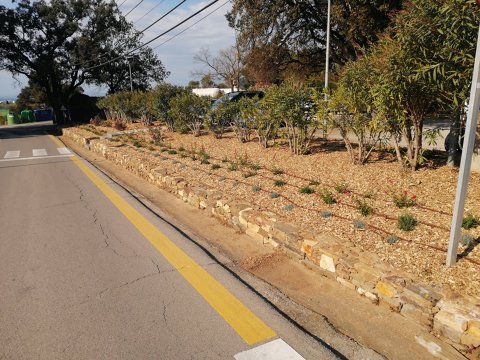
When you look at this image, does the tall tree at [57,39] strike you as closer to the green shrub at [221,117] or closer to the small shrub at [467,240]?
the green shrub at [221,117]

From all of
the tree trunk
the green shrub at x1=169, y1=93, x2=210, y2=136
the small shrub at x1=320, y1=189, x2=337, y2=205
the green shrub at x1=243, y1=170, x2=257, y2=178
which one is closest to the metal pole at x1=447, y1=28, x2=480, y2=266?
the small shrub at x1=320, y1=189, x2=337, y2=205

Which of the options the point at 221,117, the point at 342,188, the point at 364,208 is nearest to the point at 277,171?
the point at 342,188

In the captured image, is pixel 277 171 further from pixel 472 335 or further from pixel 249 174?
pixel 472 335

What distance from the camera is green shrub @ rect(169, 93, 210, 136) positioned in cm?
1341

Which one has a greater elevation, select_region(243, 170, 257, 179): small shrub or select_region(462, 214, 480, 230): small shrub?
select_region(243, 170, 257, 179): small shrub

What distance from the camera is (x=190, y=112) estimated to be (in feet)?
44.8

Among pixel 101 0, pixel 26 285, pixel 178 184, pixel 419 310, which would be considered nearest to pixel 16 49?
pixel 101 0

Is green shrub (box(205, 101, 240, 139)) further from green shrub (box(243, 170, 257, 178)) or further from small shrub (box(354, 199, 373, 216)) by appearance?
small shrub (box(354, 199, 373, 216))

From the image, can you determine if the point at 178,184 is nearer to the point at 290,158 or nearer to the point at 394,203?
the point at 290,158

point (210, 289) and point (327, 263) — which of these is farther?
point (327, 263)

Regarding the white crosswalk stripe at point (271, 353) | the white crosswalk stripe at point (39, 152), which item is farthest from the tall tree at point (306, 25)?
the white crosswalk stripe at point (271, 353)

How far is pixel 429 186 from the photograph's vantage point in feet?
17.0

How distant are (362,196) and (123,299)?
348 centimetres

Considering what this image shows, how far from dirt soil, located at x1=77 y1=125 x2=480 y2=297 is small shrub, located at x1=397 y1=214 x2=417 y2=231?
0.18ft
